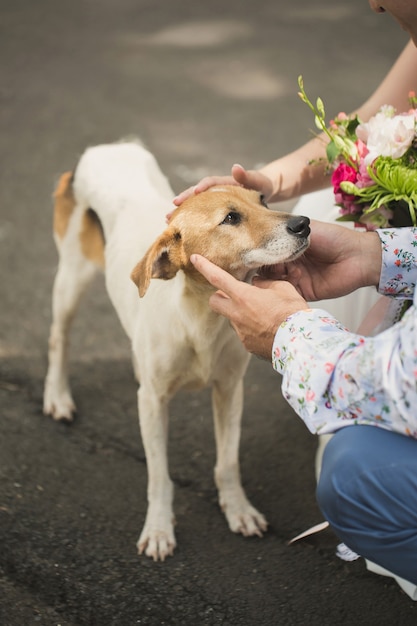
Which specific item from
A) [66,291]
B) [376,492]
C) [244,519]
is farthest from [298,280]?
[66,291]

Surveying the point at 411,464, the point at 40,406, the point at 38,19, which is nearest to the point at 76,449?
the point at 40,406

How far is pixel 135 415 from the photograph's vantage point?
3543 millimetres

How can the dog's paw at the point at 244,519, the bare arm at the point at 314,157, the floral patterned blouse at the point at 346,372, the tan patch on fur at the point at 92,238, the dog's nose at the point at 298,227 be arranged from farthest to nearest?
the tan patch on fur at the point at 92,238, the bare arm at the point at 314,157, the dog's paw at the point at 244,519, the dog's nose at the point at 298,227, the floral patterned blouse at the point at 346,372

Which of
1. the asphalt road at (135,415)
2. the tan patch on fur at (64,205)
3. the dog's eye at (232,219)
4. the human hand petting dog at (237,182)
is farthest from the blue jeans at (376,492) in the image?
the tan patch on fur at (64,205)

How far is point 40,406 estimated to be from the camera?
3.58 m

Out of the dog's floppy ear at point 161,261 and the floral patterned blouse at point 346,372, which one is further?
the dog's floppy ear at point 161,261

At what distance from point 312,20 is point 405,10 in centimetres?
640

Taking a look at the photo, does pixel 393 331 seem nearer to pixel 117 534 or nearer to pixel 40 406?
pixel 117 534

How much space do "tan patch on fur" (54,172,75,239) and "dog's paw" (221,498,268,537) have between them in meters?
1.41

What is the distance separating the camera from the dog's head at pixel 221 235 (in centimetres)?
233

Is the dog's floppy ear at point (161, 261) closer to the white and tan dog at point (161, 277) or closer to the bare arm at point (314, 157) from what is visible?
the white and tan dog at point (161, 277)

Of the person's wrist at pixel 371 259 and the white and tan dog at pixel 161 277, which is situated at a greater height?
the person's wrist at pixel 371 259

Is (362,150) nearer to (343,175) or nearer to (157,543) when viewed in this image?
(343,175)

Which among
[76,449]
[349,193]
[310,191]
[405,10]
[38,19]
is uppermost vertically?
[405,10]
